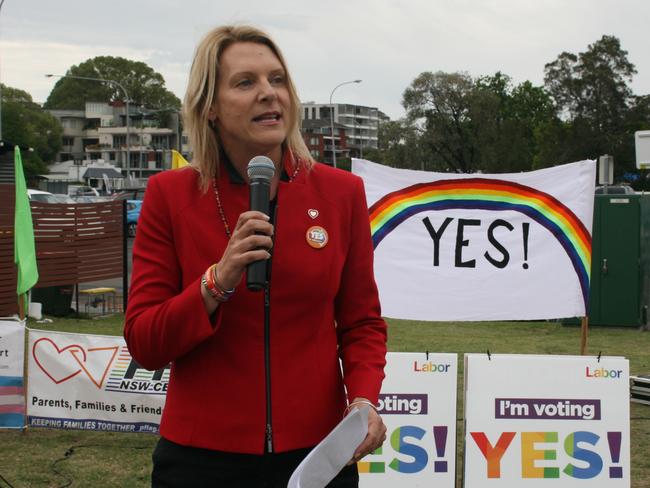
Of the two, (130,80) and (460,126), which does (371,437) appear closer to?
(460,126)

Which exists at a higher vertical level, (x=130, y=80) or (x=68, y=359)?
(x=130, y=80)

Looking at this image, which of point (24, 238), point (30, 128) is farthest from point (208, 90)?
point (30, 128)

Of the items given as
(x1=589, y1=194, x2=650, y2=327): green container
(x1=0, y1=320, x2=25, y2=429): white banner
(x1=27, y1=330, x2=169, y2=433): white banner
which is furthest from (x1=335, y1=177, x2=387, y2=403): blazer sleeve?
(x1=589, y1=194, x2=650, y2=327): green container

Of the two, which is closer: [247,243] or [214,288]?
[247,243]

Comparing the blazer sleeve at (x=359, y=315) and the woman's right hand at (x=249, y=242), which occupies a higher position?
the woman's right hand at (x=249, y=242)

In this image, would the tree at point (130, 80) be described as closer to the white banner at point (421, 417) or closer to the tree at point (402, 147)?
the tree at point (402, 147)

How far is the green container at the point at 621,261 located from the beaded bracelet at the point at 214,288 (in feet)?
40.9

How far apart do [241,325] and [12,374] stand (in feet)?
18.7

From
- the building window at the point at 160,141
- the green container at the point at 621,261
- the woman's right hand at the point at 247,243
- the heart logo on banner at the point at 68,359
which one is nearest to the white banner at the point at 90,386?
the heart logo on banner at the point at 68,359

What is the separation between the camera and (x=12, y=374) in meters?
7.44

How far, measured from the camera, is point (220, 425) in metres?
2.28

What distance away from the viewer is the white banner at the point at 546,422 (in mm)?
5617

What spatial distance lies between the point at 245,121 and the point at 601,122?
78.5 m

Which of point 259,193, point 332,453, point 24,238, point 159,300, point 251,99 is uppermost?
point 251,99
